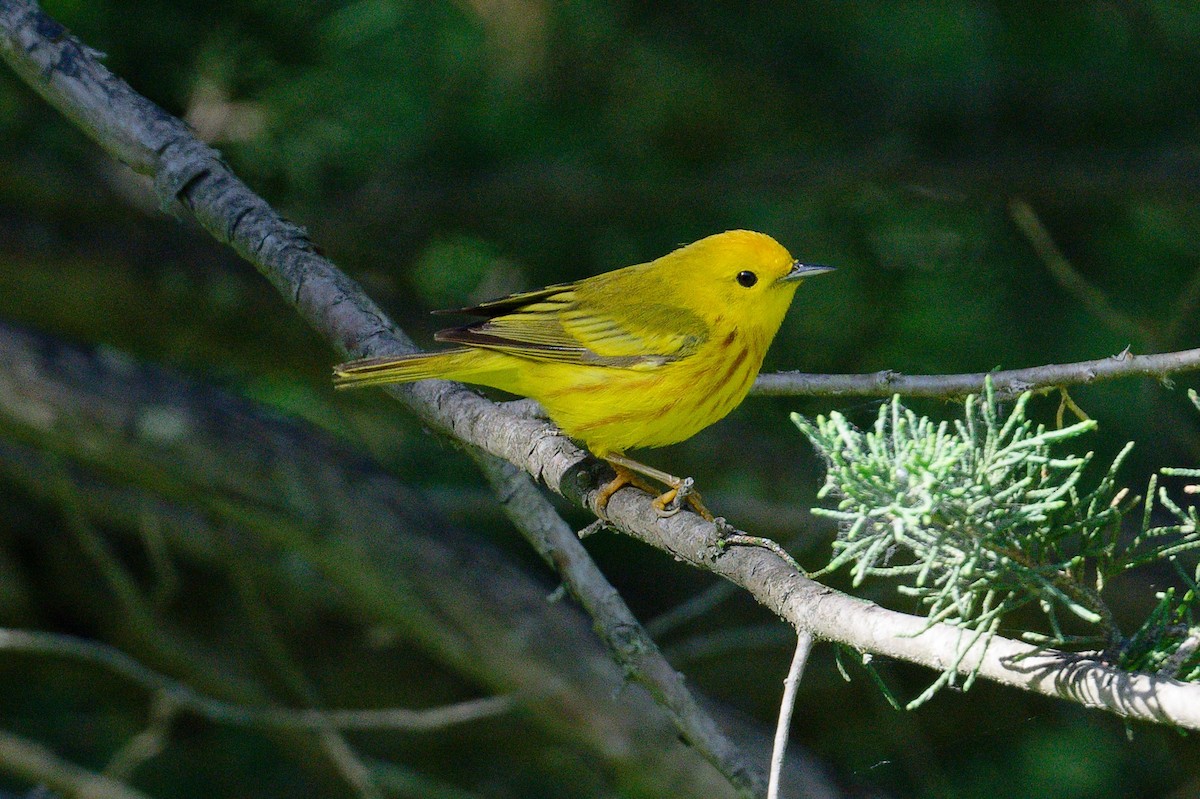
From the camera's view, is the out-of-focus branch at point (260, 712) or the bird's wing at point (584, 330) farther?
the out-of-focus branch at point (260, 712)

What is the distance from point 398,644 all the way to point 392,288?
53.7 inches

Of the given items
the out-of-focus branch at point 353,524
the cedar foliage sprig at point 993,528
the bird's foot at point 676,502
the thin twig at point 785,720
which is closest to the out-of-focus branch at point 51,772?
the out-of-focus branch at point 353,524

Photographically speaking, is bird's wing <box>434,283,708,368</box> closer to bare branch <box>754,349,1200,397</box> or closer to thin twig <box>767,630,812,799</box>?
bare branch <box>754,349,1200,397</box>

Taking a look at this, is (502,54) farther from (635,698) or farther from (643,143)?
(635,698)

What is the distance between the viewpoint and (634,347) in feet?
10.2

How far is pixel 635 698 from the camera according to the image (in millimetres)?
3656

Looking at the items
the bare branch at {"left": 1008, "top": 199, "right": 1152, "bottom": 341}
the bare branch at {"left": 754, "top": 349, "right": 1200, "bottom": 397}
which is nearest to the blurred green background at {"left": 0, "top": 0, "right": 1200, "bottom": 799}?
the bare branch at {"left": 1008, "top": 199, "right": 1152, "bottom": 341}

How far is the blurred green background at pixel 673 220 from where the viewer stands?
4.01m

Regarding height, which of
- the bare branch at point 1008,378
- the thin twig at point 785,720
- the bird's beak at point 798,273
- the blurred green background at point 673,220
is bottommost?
the thin twig at point 785,720

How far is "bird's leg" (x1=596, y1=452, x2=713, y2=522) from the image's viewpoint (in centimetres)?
234

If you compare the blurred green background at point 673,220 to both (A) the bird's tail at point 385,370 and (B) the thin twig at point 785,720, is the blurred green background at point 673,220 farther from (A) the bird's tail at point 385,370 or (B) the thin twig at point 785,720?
(B) the thin twig at point 785,720

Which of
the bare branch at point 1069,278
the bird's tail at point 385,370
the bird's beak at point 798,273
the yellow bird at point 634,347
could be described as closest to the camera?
the bird's tail at point 385,370

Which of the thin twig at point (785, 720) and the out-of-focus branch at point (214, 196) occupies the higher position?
the out-of-focus branch at point (214, 196)

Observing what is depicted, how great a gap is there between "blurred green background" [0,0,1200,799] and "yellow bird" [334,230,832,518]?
2.73ft
